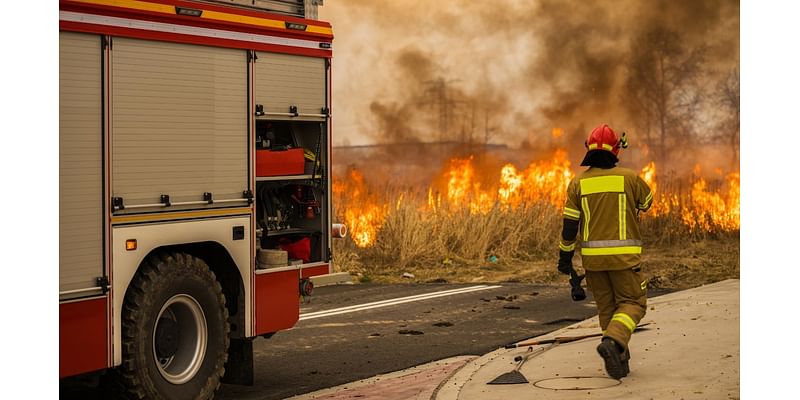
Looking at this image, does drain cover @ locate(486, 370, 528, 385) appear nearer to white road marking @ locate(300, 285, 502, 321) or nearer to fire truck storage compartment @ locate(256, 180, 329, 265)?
fire truck storage compartment @ locate(256, 180, 329, 265)

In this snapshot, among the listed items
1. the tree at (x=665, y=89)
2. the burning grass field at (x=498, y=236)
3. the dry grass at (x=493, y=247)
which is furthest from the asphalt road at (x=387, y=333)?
the tree at (x=665, y=89)

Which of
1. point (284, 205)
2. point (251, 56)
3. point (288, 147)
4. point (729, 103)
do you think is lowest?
point (284, 205)

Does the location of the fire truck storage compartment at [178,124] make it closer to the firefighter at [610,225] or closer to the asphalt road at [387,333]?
the asphalt road at [387,333]

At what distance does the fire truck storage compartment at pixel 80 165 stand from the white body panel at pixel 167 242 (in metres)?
0.17

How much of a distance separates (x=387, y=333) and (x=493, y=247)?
796 cm

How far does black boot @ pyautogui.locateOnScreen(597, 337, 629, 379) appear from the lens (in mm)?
8852

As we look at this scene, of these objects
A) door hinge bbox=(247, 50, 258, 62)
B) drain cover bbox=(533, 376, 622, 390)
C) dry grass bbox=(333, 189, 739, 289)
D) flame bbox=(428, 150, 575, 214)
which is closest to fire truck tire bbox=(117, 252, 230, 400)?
door hinge bbox=(247, 50, 258, 62)

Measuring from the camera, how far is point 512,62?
29.1 m

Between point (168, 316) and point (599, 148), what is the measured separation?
3360 millimetres

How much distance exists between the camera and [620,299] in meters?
9.32

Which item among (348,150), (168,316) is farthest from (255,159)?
(348,150)

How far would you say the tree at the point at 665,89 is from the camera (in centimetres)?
2784

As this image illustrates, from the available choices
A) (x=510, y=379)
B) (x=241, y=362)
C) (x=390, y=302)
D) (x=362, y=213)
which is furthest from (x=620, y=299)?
(x=362, y=213)

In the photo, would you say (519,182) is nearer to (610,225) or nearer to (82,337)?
(610,225)
